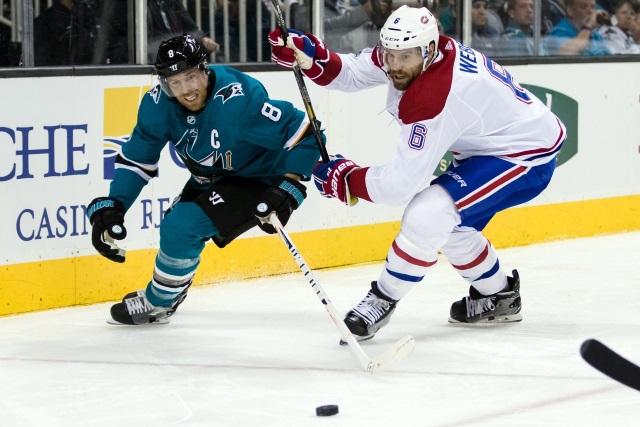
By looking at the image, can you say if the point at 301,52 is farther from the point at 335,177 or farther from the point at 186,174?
the point at 186,174

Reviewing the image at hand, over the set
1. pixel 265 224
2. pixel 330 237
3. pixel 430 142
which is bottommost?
pixel 330 237

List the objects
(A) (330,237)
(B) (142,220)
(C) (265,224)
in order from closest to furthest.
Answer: (C) (265,224) → (B) (142,220) → (A) (330,237)

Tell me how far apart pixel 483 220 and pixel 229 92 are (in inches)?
32.8

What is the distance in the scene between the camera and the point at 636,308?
426 centimetres

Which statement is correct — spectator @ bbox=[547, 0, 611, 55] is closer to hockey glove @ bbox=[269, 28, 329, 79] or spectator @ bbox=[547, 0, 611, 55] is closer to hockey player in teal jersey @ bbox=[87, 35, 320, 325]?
hockey glove @ bbox=[269, 28, 329, 79]

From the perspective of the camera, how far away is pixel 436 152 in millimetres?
3521

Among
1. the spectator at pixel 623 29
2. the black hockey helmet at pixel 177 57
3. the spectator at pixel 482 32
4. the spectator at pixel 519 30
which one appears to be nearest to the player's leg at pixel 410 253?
the black hockey helmet at pixel 177 57

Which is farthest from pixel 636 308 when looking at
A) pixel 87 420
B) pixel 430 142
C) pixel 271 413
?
pixel 87 420

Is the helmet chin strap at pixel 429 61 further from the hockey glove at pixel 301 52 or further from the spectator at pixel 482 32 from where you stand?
the spectator at pixel 482 32

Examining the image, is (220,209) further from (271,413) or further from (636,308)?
(636,308)

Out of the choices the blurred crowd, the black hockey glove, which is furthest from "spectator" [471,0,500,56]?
the black hockey glove

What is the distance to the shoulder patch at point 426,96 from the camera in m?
3.49

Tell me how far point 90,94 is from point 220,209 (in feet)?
2.61

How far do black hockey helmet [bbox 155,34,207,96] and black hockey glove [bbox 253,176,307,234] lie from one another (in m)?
0.42
